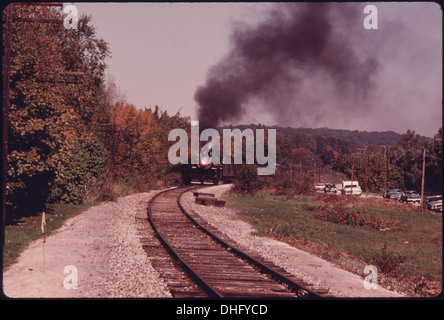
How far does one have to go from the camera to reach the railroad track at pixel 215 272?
330 inches

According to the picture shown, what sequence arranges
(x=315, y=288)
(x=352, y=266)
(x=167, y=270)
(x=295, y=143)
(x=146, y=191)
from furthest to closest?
(x=295, y=143)
(x=146, y=191)
(x=352, y=266)
(x=167, y=270)
(x=315, y=288)

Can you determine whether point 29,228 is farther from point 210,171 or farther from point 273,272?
point 210,171

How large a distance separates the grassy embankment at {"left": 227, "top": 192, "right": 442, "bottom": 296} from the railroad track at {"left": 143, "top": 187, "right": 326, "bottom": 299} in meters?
2.92

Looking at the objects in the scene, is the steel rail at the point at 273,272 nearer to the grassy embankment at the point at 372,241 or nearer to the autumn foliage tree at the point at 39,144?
the grassy embankment at the point at 372,241

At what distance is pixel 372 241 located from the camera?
1991cm

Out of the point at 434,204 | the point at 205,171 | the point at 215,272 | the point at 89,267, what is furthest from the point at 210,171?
the point at 215,272

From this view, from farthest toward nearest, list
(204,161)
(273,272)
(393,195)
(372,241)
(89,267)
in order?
(393,195), (204,161), (372,241), (89,267), (273,272)

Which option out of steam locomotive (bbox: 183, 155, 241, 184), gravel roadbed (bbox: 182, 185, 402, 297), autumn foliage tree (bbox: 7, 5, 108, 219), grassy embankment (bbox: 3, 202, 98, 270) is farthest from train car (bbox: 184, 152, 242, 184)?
gravel roadbed (bbox: 182, 185, 402, 297)

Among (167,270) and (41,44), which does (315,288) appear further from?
(41,44)

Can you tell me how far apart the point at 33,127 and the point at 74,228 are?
3.83m

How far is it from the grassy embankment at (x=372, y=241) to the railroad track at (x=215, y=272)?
292cm

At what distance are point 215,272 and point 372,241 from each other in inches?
479

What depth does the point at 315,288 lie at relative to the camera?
8.94 metres
